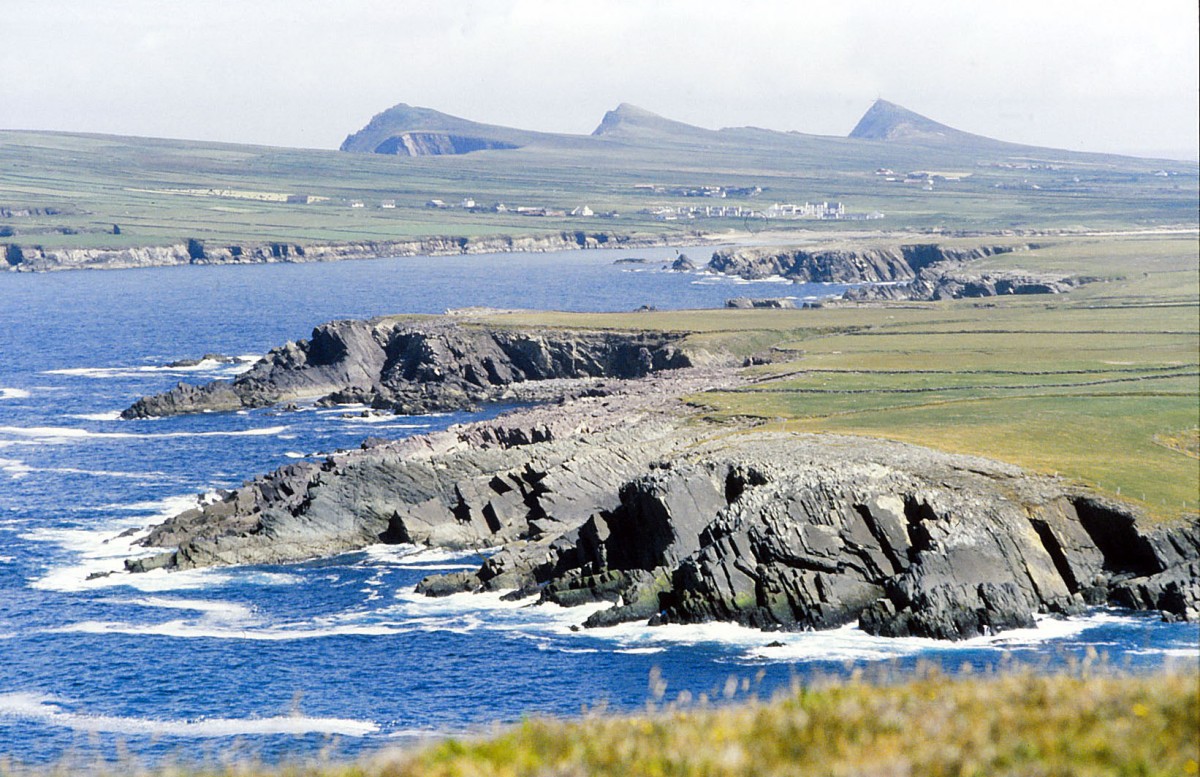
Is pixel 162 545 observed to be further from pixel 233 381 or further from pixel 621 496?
pixel 233 381

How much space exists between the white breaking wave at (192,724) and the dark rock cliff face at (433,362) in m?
65.4

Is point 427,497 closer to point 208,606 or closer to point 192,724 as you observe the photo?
point 208,606

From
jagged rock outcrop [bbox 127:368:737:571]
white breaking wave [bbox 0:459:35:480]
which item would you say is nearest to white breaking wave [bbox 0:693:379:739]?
jagged rock outcrop [bbox 127:368:737:571]

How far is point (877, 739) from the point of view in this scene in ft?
42.5

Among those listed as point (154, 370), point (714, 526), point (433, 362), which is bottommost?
point (154, 370)

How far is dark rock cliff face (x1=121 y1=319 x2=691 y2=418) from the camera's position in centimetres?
11200

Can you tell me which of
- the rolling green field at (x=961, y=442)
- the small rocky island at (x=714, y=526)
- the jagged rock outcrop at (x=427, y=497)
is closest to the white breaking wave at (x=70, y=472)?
the small rocky island at (x=714, y=526)

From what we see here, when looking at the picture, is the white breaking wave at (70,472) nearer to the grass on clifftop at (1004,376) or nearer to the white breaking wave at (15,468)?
the white breaking wave at (15,468)

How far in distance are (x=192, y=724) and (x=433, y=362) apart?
246 ft

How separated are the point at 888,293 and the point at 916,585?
489 feet

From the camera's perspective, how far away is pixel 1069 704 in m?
13.9

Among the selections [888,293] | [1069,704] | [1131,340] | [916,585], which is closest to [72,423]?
[916,585]

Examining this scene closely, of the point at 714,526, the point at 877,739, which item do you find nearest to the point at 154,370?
the point at 714,526

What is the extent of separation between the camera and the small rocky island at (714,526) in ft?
167
